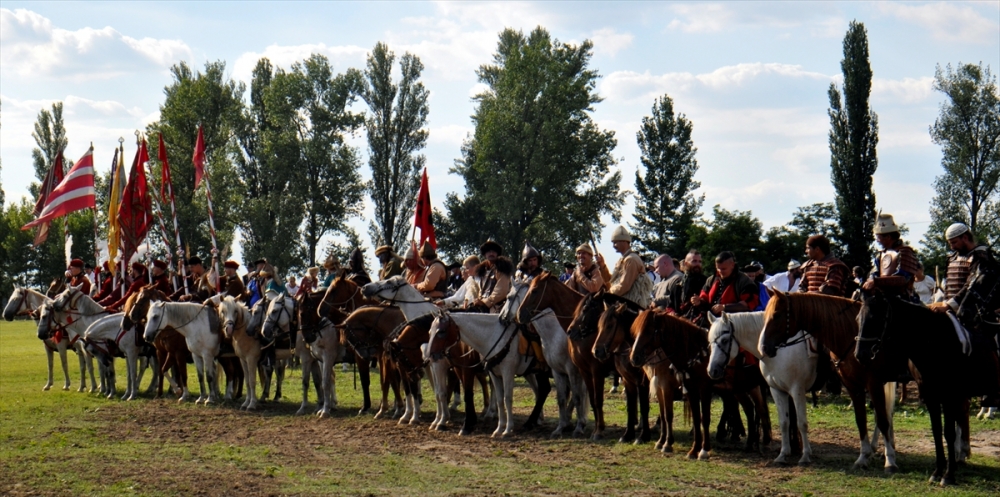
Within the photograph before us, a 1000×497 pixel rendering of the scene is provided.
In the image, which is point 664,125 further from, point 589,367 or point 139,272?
point 589,367

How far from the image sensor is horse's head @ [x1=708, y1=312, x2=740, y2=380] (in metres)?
11.4

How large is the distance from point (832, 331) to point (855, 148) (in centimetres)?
3896

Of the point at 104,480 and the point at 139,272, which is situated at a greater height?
the point at 139,272

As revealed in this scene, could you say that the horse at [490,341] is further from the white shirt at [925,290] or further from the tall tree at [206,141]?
the tall tree at [206,141]

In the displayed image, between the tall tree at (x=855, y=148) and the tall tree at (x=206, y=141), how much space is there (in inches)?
1171

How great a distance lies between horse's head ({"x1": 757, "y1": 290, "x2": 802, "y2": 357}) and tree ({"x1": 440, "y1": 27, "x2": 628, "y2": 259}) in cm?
4161

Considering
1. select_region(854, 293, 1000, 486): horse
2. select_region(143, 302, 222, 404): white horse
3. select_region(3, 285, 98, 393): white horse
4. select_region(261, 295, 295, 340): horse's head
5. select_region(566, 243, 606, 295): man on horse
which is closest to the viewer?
select_region(854, 293, 1000, 486): horse

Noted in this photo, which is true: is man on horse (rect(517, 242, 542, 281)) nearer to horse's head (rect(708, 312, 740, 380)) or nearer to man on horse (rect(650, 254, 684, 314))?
man on horse (rect(650, 254, 684, 314))

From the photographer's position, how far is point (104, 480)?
37.1 ft

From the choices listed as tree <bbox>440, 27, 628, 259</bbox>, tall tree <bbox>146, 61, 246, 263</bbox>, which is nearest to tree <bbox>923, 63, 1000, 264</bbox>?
tree <bbox>440, 27, 628, 259</bbox>

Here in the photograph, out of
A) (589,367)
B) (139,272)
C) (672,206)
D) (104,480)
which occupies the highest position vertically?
(672,206)

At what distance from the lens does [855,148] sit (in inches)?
1868

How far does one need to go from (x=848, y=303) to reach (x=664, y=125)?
48608 millimetres

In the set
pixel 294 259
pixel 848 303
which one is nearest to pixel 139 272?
pixel 848 303
